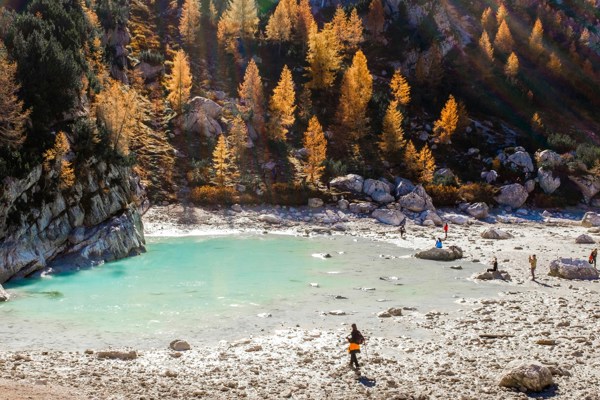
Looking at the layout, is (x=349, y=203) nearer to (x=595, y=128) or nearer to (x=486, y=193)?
(x=486, y=193)

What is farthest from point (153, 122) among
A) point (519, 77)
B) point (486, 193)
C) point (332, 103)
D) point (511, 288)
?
point (519, 77)

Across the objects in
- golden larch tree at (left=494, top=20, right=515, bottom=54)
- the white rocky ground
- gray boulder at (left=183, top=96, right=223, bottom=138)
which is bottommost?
the white rocky ground

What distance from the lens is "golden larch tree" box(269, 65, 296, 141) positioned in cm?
8575

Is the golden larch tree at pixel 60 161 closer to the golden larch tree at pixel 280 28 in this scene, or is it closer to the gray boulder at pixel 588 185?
the gray boulder at pixel 588 185

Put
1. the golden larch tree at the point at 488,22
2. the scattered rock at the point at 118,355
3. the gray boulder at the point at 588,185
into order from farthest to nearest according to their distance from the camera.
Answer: the golden larch tree at the point at 488,22 < the gray boulder at the point at 588,185 < the scattered rock at the point at 118,355

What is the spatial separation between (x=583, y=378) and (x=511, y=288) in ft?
53.9

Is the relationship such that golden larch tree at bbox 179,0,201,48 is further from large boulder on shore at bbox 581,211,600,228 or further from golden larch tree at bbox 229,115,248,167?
large boulder on shore at bbox 581,211,600,228

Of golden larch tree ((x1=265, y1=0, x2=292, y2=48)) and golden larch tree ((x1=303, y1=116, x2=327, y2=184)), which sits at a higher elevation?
golden larch tree ((x1=265, y1=0, x2=292, y2=48))

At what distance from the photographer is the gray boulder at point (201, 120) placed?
274 ft

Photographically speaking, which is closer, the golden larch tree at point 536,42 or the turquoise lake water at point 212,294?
the turquoise lake water at point 212,294

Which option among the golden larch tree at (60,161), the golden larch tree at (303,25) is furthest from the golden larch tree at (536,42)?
the golden larch tree at (60,161)

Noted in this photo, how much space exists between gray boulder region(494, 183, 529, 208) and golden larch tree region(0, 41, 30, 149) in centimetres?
6427

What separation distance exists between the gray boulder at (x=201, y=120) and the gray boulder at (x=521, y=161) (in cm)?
5026

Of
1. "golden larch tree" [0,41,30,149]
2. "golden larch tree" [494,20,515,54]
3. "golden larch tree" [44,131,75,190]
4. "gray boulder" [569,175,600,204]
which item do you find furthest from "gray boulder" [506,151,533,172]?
"golden larch tree" [0,41,30,149]
